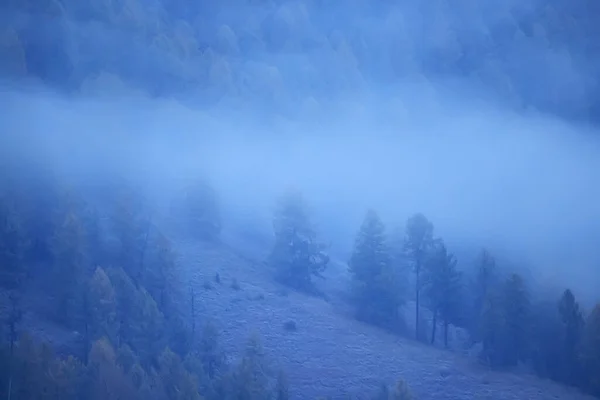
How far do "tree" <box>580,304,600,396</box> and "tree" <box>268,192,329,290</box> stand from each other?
478 cm

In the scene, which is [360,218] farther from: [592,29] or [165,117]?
[592,29]

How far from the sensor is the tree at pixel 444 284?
11820 mm

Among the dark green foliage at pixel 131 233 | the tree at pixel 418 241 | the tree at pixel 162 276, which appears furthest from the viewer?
the tree at pixel 418 241

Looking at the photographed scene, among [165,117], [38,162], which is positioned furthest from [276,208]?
[38,162]

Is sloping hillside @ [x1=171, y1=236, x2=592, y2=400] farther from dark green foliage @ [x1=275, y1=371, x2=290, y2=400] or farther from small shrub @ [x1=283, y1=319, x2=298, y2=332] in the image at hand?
dark green foliage @ [x1=275, y1=371, x2=290, y2=400]

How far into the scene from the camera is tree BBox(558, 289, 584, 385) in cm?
998

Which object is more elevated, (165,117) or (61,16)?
(61,16)

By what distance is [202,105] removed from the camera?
49.0 ft

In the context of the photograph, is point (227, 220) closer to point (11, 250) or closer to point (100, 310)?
point (100, 310)

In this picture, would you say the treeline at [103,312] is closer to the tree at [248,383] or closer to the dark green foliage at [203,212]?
the tree at [248,383]

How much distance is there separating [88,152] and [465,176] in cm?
859

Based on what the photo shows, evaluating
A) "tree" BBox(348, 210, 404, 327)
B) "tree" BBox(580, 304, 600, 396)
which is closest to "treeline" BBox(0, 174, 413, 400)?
"tree" BBox(348, 210, 404, 327)

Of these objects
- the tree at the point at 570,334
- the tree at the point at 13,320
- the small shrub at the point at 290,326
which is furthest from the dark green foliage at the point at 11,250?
the tree at the point at 570,334

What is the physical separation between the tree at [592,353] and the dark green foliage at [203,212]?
6.87 metres
